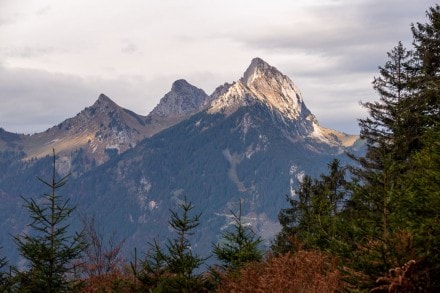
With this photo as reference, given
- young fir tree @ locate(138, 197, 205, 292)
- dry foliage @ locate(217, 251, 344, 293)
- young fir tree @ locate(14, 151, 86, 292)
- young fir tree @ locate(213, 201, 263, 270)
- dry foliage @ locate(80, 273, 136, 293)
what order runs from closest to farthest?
1. dry foliage @ locate(217, 251, 344, 293)
2. young fir tree @ locate(138, 197, 205, 292)
3. young fir tree @ locate(14, 151, 86, 292)
4. dry foliage @ locate(80, 273, 136, 293)
5. young fir tree @ locate(213, 201, 263, 270)

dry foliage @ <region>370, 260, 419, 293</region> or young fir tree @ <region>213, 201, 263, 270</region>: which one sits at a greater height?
young fir tree @ <region>213, 201, 263, 270</region>

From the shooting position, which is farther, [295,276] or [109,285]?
[109,285]

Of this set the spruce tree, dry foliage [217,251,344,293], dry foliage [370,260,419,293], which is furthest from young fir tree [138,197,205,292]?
dry foliage [370,260,419,293]

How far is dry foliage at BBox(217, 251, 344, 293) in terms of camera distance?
1244 centimetres

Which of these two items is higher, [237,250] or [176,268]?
[237,250]

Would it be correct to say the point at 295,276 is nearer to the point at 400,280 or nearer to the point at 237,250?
the point at 400,280

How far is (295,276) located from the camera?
47.2 feet

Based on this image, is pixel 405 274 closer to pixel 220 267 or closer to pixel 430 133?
pixel 430 133

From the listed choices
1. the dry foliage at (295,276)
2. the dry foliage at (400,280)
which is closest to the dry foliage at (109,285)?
the dry foliage at (295,276)

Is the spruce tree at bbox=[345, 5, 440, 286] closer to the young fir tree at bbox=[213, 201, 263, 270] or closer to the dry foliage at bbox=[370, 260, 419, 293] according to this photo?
the dry foliage at bbox=[370, 260, 419, 293]

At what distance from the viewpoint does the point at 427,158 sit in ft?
39.8

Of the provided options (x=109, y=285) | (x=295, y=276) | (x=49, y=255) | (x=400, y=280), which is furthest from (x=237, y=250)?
(x=400, y=280)

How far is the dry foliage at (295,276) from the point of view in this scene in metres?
12.4

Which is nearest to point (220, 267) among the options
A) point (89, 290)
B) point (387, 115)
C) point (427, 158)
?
point (89, 290)
